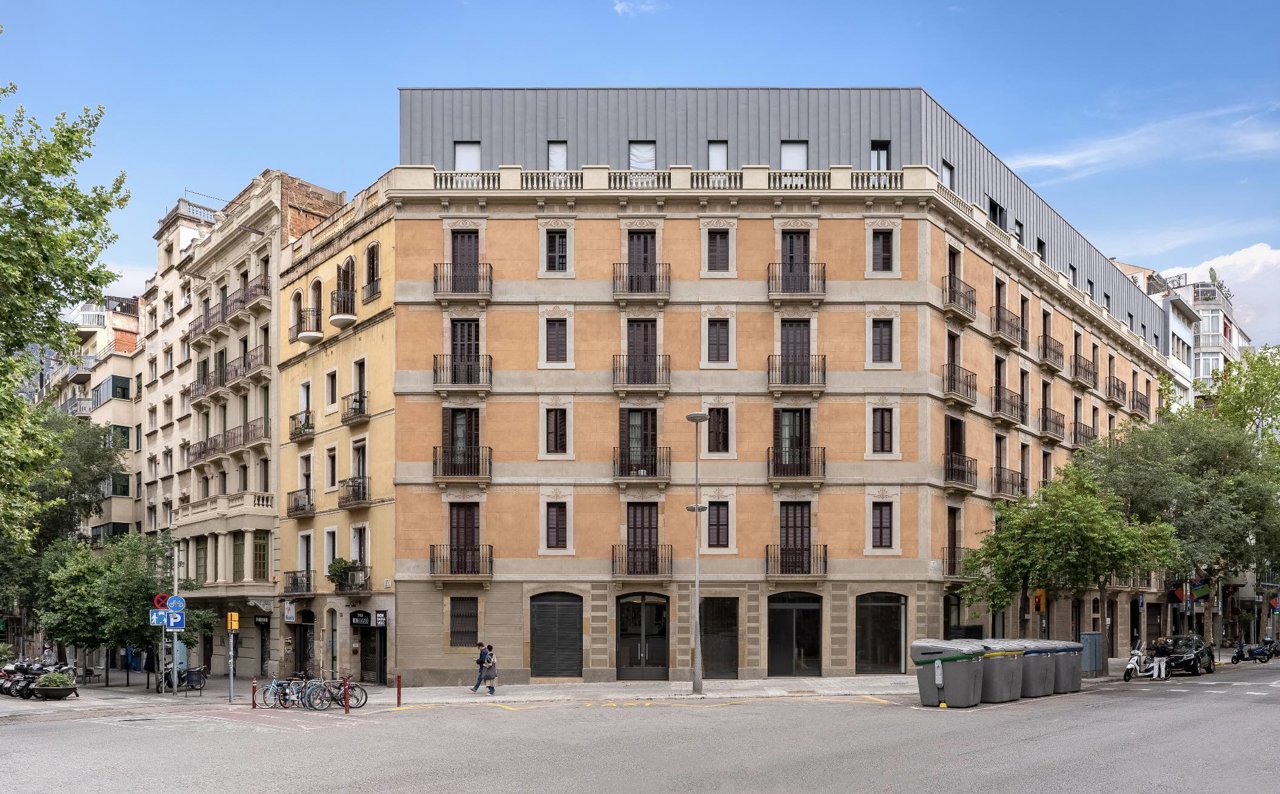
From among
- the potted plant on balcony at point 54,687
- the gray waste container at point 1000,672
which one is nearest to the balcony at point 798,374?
the gray waste container at point 1000,672

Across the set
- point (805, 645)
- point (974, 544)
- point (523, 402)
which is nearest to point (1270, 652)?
point (974, 544)

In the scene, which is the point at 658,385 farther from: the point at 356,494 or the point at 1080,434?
the point at 1080,434

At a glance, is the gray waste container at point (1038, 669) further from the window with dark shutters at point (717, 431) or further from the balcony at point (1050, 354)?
the balcony at point (1050, 354)

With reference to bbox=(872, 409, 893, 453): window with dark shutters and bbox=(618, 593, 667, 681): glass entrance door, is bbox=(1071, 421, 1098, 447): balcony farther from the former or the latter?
bbox=(618, 593, 667, 681): glass entrance door

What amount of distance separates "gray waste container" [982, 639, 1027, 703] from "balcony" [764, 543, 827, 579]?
9.51 m

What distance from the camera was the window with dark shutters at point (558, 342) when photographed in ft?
141

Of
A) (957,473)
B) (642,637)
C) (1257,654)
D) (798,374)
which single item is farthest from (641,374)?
(1257,654)

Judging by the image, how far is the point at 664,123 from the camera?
1762 inches

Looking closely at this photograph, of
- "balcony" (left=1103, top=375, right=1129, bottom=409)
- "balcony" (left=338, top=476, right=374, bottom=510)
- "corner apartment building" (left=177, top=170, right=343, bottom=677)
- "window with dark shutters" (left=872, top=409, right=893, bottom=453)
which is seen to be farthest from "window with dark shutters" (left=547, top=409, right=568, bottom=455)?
"balcony" (left=1103, top=375, right=1129, bottom=409)

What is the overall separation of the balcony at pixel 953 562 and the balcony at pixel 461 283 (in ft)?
59.2

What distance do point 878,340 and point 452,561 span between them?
16.2 m

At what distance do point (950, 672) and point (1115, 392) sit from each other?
35621mm

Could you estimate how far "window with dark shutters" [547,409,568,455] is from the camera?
42.9 metres

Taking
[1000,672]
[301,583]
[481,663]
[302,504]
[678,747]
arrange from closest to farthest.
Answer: [678,747], [1000,672], [481,663], [301,583], [302,504]
